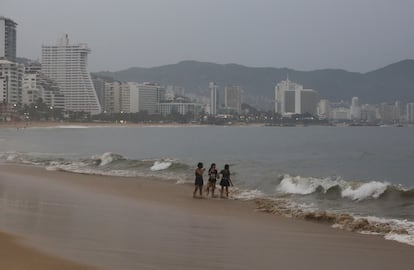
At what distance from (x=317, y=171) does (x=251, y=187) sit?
41.4 ft

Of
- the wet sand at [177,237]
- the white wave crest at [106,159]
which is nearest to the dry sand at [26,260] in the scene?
the wet sand at [177,237]

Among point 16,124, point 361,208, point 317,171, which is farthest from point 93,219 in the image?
point 16,124

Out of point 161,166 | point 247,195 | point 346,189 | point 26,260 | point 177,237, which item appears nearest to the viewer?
point 26,260

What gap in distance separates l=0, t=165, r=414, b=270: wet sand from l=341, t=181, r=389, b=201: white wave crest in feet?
12.9

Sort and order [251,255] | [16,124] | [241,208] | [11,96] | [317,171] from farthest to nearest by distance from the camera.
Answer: [11,96]
[16,124]
[317,171]
[241,208]
[251,255]

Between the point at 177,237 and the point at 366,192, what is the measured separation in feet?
32.8

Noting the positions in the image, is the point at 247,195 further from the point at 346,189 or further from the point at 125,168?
the point at 125,168

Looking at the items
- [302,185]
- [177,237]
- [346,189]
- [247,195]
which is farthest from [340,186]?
[177,237]

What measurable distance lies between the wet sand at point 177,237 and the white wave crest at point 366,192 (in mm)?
3936

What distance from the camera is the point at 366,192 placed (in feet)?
60.9

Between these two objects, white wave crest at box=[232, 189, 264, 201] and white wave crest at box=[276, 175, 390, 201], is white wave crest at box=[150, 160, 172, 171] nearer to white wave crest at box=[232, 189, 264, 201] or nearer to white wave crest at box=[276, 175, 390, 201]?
white wave crest at box=[276, 175, 390, 201]

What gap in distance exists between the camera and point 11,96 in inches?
7367

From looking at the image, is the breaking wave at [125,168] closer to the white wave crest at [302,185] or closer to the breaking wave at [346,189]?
the white wave crest at [302,185]

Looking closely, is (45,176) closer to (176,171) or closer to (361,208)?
(176,171)
